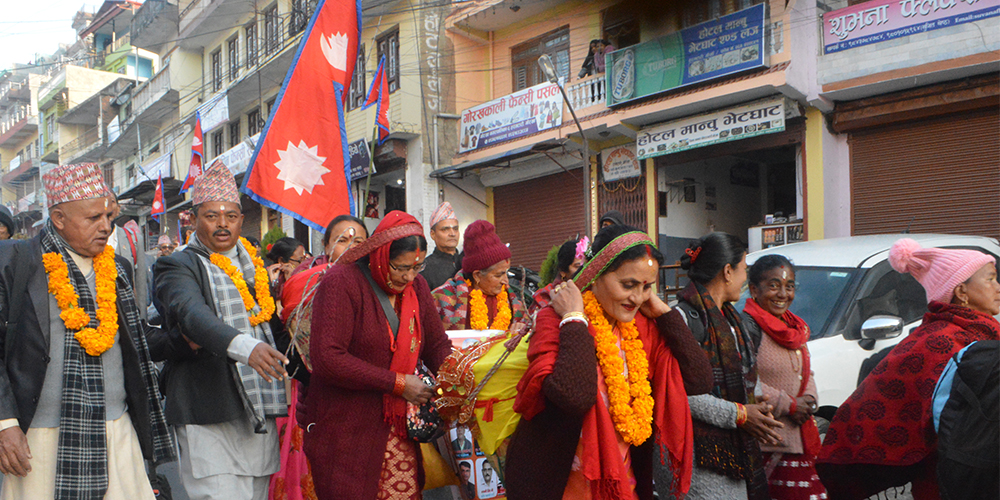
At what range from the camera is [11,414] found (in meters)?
2.59

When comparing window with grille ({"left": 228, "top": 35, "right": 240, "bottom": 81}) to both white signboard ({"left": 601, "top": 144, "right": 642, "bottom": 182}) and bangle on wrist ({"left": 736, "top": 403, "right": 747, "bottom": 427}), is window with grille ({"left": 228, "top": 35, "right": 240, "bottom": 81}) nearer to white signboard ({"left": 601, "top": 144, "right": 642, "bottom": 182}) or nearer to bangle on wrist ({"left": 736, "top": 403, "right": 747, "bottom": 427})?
white signboard ({"left": 601, "top": 144, "right": 642, "bottom": 182})

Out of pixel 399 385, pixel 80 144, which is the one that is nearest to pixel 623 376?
pixel 399 385

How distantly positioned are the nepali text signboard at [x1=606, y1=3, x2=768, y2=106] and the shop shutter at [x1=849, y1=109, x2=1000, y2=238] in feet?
7.35

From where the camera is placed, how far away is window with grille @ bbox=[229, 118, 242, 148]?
25016 millimetres

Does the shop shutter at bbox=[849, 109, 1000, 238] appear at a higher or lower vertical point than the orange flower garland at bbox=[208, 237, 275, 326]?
higher

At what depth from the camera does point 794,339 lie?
363cm

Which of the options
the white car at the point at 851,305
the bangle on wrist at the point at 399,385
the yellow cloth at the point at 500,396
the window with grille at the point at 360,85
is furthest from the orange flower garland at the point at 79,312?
the window with grille at the point at 360,85

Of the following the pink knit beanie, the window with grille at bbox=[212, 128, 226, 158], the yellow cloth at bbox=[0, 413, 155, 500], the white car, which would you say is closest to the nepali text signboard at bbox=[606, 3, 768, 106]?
the white car

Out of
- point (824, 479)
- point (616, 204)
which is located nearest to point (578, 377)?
point (824, 479)

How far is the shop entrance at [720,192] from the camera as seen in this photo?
44.5 feet

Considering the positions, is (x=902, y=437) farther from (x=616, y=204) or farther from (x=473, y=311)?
(x=616, y=204)

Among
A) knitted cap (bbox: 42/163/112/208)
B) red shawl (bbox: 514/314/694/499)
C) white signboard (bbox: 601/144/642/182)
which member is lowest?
red shawl (bbox: 514/314/694/499)

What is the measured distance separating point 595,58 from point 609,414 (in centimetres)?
1211

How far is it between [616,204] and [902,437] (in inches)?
450
